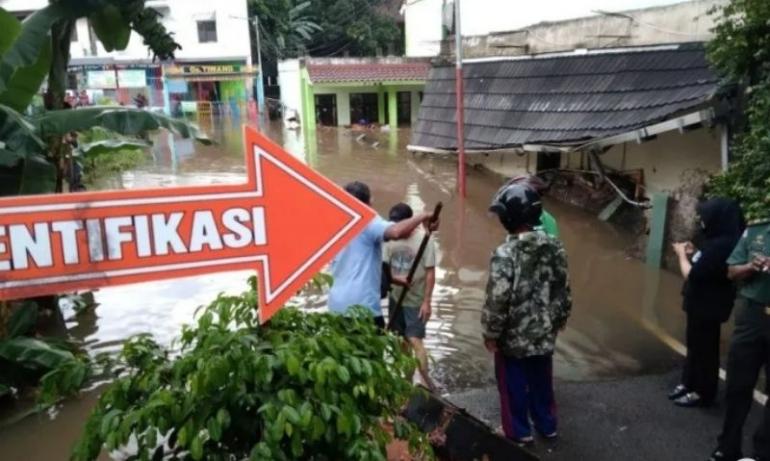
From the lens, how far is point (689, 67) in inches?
331

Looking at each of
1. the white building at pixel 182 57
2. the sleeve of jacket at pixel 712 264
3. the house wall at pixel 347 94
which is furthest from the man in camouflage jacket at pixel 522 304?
the white building at pixel 182 57

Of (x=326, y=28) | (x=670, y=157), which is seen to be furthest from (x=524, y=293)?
(x=326, y=28)

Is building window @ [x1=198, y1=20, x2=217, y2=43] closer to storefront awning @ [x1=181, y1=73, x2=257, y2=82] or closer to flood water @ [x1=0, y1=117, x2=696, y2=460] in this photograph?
storefront awning @ [x1=181, y1=73, x2=257, y2=82]

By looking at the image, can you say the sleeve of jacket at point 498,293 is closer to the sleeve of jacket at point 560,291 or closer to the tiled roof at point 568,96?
the sleeve of jacket at point 560,291

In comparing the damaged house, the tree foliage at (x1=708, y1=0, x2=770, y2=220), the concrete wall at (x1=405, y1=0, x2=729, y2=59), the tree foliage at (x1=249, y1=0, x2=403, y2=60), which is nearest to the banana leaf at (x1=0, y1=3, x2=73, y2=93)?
the tree foliage at (x1=708, y1=0, x2=770, y2=220)

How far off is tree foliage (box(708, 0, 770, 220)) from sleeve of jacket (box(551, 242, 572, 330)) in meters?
2.05

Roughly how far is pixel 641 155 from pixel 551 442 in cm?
685

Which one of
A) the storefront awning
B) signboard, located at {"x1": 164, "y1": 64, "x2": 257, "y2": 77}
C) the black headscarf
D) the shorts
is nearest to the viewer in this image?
the black headscarf

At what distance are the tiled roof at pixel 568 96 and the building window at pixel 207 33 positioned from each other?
24.3 meters

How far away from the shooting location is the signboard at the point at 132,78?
34.2m

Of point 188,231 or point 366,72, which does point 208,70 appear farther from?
point 188,231

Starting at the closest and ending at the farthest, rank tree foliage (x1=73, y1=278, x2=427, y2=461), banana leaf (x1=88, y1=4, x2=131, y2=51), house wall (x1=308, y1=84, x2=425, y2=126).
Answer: tree foliage (x1=73, y1=278, x2=427, y2=461) → banana leaf (x1=88, y1=4, x2=131, y2=51) → house wall (x1=308, y1=84, x2=425, y2=126)

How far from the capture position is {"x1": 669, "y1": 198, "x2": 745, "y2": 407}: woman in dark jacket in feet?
13.0

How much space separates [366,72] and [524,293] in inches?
1035
